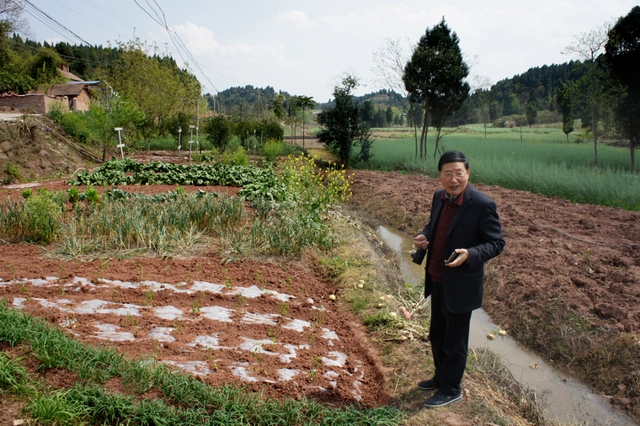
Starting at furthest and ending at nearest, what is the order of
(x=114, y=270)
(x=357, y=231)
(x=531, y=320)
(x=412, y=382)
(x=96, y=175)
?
(x=96, y=175)
(x=357, y=231)
(x=531, y=320)
(x=114, y=270)
(x=412, y=382)

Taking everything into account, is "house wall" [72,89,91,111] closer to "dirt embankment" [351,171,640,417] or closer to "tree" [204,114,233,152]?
"tree" [204,114,233,152]

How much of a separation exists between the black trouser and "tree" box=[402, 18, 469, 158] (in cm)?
1704

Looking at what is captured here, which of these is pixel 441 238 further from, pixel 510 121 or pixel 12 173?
pixel 510 121

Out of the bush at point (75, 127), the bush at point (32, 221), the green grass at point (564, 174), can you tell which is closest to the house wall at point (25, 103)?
the bush at point (75, 127)

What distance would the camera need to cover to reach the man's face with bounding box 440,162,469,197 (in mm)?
2828

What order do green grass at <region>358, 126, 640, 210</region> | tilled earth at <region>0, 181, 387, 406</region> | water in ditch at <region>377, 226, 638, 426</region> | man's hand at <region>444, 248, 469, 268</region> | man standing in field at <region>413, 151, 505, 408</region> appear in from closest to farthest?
1. man's hand at <region>444, 248, 469, 268</region>
2. man standing in field at <region>413, 151, 505, 408</region>
3. tilled earth at <region>0, 181, 387, 406</region>
4. water in ditch at <region>377, 226, 638, 426</region>
5. green grass at <region>358, 126, 640, 210</region>

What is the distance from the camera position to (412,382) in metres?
3.39

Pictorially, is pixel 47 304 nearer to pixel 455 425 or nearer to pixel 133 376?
pixel 133 376

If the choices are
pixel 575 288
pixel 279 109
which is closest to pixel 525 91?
pixel 279 109

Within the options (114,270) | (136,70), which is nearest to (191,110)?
(136,70)

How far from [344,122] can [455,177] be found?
57.8ft

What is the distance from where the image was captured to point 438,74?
19109 mm

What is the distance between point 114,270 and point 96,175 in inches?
222

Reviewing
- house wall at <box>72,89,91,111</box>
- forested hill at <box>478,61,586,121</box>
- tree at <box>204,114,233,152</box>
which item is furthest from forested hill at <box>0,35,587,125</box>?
tree at <box>204,114,233,152</box>
